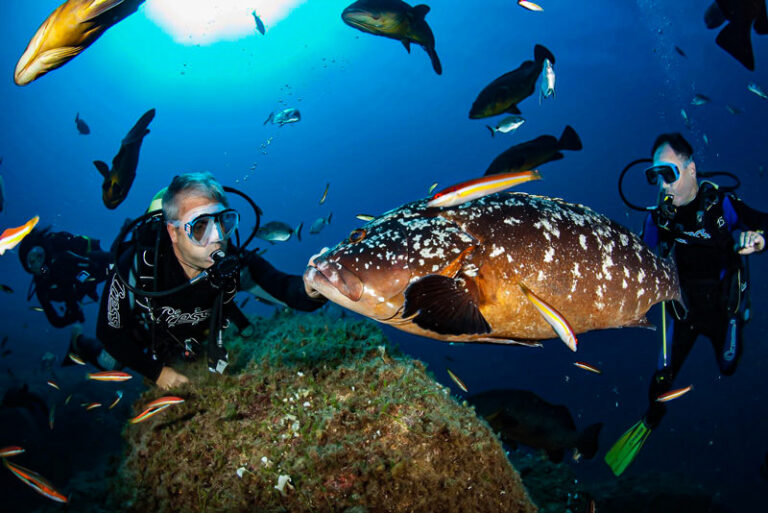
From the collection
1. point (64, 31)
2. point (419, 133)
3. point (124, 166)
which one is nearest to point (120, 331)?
point (124, 166)

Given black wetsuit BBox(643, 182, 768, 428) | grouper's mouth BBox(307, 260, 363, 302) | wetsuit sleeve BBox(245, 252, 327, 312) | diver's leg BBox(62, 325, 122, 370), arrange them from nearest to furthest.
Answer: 1. grouper's mouth BBox(307, 260, 363, 302)
2. wetsuit sleeve BBox(245, 252, 327, 312)
3. black wetsuit BBox(643, 182, 768, 428)
4. diver's leg BBox(62, 325, 122, 370)

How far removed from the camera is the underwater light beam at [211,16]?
5744 cm

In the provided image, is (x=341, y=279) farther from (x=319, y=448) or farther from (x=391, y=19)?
(x=391, y=19)

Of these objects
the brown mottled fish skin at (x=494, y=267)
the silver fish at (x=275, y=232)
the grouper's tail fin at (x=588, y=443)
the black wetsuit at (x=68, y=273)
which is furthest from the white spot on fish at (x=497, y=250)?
the black wetsuit at (x=68, y=273)

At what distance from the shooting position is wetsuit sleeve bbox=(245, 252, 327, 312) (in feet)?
11.5

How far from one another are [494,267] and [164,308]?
135 inches

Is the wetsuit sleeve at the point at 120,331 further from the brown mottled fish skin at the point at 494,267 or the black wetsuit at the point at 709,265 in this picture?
the black wetsuit at the point at 709,265

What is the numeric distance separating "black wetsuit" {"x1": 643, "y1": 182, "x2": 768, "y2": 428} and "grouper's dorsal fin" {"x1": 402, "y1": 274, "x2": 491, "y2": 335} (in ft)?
11.8

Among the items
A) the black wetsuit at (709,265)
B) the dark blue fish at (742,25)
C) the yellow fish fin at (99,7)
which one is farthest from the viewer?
the black wetsuit at (709,265)

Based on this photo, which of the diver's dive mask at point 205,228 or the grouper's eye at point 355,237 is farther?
the diver's dive mask at point 205,228

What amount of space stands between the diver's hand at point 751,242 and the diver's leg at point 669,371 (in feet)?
6.81

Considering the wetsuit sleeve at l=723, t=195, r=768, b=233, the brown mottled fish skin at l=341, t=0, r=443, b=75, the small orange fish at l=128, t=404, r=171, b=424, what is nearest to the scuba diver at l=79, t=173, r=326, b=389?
the small orange fish at l=128, t=404, r=171, b=424

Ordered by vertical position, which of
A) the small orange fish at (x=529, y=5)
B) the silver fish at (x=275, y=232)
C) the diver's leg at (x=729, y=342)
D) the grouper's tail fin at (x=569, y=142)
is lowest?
the diver's leg at (x=729, y=342)

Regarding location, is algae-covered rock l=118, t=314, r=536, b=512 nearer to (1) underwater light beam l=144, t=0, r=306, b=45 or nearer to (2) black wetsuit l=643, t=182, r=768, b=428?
(2) black wetsuit l=643, t=182, r=768, b=428
